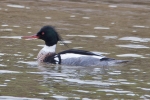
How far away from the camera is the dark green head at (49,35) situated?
667 inches

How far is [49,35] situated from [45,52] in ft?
1.70

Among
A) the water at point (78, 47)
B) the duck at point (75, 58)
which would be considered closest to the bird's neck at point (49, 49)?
the duck at point (75, 58)

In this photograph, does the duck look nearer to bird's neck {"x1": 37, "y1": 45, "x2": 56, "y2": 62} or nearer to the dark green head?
bird's neck {"x1": 37, "y1": 45, "x2": 56, "y2": 62}

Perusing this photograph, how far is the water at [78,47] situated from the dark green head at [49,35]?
0.54 meters

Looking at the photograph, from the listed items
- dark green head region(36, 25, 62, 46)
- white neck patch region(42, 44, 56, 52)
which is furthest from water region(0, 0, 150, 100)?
dark green head region(36, 25, 62, 46)

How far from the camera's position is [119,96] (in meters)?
12.3

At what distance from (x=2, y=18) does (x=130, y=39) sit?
5.46m

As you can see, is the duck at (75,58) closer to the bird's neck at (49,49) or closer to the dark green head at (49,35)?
the bird's neck at (49,49)

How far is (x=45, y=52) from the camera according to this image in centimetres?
1673

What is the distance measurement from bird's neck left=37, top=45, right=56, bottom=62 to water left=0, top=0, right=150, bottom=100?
7.9 inches

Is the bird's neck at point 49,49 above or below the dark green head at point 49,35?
below

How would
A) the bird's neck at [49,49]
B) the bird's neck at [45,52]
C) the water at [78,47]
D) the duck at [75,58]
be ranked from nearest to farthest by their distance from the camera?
the water at [78,47] → the duck at [75,58] → the bird's neck at [45,52] → the bird's neck at [49,49]

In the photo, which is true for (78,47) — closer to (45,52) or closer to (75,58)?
(45,52)

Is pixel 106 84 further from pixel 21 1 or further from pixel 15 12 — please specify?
pixel 21 1
